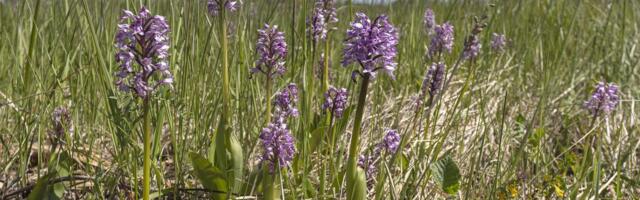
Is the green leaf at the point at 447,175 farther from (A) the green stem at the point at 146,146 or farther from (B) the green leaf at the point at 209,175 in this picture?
(A) the green stem at the point at 146,146

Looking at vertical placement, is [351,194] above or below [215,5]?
below

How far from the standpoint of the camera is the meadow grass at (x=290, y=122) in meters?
1.77

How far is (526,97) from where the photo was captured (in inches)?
137

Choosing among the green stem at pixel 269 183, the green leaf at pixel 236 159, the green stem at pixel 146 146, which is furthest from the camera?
the green leaf at pixel 236 159

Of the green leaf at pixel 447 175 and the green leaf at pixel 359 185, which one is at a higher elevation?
the green leaf at pixel 359 185

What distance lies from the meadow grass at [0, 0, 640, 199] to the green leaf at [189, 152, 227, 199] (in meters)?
0.02

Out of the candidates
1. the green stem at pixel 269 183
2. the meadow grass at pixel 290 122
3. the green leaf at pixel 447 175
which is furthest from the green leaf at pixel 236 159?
the green leaf at pixel 447 175

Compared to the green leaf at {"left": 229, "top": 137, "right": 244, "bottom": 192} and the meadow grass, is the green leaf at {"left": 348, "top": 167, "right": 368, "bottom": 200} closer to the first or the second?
the meadow grass

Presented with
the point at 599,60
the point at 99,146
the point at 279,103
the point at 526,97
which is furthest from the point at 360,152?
the point at 599,60

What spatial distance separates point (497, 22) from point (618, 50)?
0.89 m

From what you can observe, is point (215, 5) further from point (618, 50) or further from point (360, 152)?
point (618, 50)

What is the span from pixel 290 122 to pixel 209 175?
0.52m

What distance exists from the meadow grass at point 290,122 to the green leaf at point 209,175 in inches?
0.7

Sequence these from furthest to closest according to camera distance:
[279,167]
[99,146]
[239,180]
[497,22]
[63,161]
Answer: [497,22], [99,146], [63,161], [239,180], [279,167]
